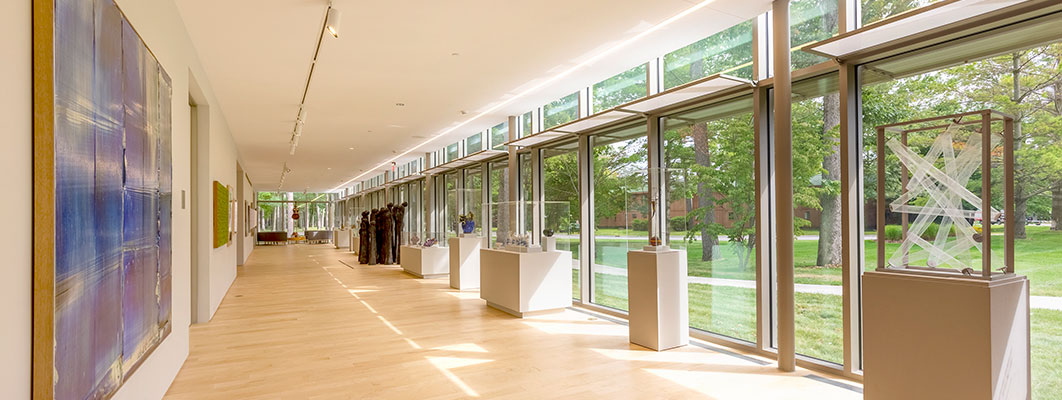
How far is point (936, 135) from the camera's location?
3.42 m

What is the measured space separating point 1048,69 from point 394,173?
56.4 ft

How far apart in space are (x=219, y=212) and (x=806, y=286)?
7.24 meters

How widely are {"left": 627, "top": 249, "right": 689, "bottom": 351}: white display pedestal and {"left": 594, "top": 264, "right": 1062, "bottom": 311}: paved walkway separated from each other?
0.41m

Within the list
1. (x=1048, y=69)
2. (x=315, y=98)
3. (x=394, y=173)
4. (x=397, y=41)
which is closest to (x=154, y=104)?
(x=397, y=41)

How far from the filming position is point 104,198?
249 centimetres

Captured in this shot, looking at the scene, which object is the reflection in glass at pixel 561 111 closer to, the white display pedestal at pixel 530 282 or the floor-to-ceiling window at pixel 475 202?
the white display pedestal at pixel 530 282

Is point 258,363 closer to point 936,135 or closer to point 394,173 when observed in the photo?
point 936,135

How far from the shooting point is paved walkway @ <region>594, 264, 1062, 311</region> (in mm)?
3449

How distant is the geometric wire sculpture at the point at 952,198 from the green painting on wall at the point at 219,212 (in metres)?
7.36

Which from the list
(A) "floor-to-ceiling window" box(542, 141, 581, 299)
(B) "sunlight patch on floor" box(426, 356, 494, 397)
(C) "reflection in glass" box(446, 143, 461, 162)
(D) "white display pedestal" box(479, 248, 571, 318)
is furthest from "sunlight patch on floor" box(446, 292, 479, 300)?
(C) "reflection in glass" box(446, 143, 461, 162)

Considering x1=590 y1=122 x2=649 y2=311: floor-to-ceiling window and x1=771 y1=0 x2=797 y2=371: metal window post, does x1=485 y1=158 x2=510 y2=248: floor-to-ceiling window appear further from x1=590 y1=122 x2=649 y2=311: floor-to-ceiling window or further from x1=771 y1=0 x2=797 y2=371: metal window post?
x1=771 y1=0 x2=797 y2=371: metal window post

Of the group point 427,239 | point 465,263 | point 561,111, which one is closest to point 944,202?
point 561,111

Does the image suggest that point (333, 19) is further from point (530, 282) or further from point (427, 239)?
point (427, 239)

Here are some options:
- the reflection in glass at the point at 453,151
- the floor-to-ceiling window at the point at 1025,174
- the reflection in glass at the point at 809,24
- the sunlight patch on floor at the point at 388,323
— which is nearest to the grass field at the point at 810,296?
the floor-to-ceiling window at the point at 1025,174
